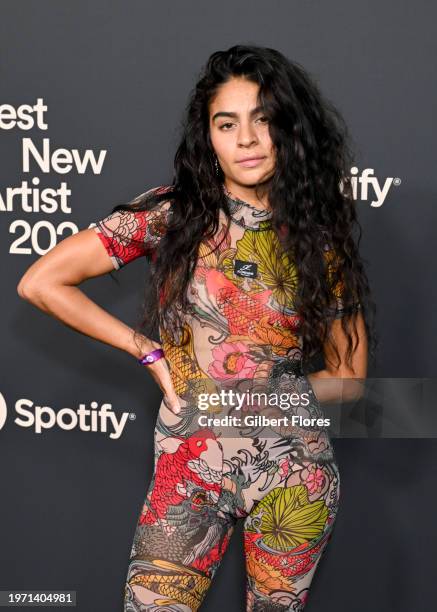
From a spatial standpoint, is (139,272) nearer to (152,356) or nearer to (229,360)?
(152,356)

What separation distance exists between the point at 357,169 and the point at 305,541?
1042 mm

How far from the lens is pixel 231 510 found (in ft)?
5.64

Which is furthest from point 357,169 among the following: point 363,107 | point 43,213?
point 43,213

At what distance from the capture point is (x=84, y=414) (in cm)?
252

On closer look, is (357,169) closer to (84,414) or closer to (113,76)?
(113,76)

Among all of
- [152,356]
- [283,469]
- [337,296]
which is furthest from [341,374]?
[152,356]

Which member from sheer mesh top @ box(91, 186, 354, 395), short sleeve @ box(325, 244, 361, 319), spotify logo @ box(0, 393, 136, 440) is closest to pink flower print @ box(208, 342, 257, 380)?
sheer mesh top @ box(91, 186, 354, 395)

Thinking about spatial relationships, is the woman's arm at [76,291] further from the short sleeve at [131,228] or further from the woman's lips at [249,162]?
the woman's lips at [249,162]

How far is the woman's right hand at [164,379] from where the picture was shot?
68.5 inches

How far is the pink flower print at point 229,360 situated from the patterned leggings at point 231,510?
0.32 ft

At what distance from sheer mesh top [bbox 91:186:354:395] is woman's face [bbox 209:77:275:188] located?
77 millimetres

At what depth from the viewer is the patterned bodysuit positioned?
1.70m

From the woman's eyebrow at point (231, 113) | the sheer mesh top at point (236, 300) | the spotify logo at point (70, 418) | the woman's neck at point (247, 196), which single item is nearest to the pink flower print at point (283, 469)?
the sheer mesh top at point (236, 300)

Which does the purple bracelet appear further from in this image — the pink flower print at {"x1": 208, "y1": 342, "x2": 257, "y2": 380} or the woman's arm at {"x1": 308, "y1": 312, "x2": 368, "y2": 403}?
the woman's arm at {"x1": 308, "y1": 312, "x2": 368, "y2": 403}
